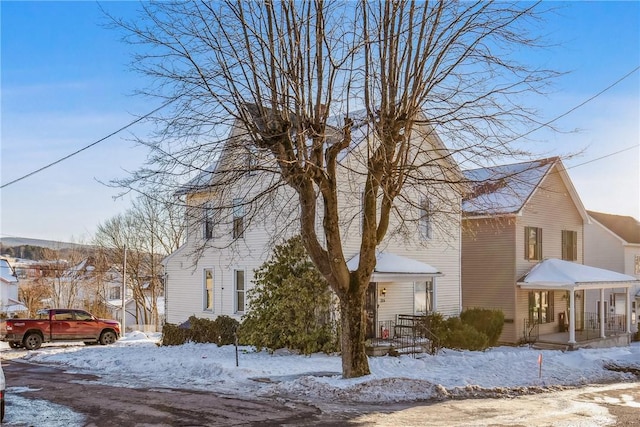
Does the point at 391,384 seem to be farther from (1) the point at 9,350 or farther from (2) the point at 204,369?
(1) the point at 9,350

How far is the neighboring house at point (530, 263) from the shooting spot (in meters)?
29.6

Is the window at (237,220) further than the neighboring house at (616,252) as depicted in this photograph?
No

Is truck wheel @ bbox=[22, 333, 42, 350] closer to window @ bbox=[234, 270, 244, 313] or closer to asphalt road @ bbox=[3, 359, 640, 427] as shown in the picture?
window @ bbox=[234, 270, 244, 313]

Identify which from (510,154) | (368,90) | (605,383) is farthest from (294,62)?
(605,383)

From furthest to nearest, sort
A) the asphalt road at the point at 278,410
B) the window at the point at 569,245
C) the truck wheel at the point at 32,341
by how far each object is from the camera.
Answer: the window at the point at 569,245
the truck wheel at the point at 32,341
the asphalt road at the point at 278,410

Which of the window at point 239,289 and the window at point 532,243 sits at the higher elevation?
the window at point 532,243

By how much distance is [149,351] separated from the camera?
2250 cm

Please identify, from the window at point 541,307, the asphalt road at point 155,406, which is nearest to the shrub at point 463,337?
the window at point 541,307

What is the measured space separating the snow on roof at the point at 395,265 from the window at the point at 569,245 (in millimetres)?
12260

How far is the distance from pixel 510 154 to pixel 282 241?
1032cm

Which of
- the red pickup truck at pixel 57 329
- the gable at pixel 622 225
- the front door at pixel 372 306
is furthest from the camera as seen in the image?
the gable at pixel 622 225

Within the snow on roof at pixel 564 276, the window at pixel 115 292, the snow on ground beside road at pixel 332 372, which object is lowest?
the window at pixel 115 292

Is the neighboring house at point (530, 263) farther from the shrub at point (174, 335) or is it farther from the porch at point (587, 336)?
the shrub at point (174, 335)

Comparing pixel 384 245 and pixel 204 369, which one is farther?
pixel 384 245
